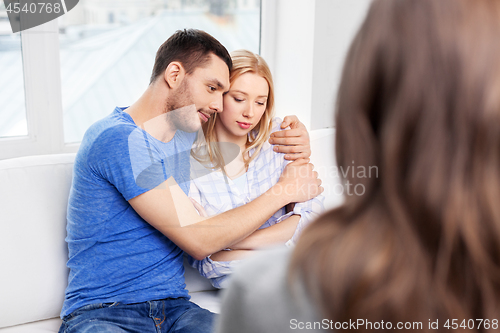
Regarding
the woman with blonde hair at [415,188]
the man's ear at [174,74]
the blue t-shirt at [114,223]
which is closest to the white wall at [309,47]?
the man's ear at [174,74]

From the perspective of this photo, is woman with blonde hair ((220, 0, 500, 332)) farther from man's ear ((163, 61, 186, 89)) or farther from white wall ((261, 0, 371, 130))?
white wall ((261, 0, 371, 130))

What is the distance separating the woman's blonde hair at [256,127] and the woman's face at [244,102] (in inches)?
0.9

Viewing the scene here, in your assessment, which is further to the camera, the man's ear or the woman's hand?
the woman's hand

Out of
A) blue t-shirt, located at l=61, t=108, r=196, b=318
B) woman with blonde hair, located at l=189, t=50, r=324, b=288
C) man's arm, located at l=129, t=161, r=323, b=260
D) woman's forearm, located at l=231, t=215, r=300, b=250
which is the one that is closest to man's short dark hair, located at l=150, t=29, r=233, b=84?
woman with blonde hair, located at l=189, t=50, r=324, b=288

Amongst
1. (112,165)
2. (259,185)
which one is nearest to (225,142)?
(259,185)

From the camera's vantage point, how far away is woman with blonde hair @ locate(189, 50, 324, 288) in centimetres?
142

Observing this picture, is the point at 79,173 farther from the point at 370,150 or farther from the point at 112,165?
the point at 370,150

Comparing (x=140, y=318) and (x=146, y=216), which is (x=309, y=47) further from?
(x=140, y=318)

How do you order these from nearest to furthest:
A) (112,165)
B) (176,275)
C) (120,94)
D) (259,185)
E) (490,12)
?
(490,12), (112,165), (176,275), (259,185), (120,94)

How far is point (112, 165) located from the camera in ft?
3.81

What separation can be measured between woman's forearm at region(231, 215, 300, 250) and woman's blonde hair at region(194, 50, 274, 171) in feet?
0.92

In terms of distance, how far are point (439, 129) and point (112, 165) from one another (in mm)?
965

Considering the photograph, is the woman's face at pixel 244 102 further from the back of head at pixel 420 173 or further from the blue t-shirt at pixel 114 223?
the back of head at pixel 420 173

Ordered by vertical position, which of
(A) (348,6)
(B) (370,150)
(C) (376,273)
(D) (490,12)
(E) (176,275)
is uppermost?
(A) (348,6)
